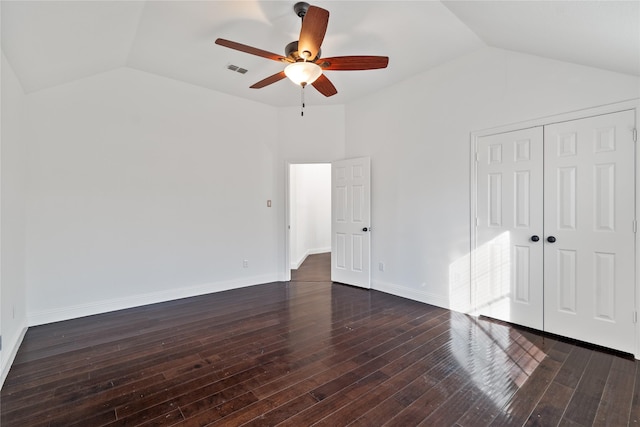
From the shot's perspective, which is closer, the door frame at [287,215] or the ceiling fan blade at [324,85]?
the ceiling fan blade at [324,85]

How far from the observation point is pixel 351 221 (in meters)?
4.88

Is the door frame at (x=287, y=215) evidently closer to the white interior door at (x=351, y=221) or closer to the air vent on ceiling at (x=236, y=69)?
the white interior door at (x=351, y=221)

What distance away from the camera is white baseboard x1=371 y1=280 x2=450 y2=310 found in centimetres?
380

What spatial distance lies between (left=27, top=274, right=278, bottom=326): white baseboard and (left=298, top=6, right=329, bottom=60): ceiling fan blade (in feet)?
11.5

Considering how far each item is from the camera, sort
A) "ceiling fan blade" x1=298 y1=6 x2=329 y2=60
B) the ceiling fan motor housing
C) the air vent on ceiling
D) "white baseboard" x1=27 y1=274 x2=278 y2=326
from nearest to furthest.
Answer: "ceiling fan blade" x1=298 y1=6 x2=329 y2=60, the ceiling fan motor housing, "white baseboard" x1=27 y1=274 x2=278 y2=326, the air vent on ceiling

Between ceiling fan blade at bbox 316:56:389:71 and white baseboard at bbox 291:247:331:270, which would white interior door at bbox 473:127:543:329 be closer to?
ceiling fan blade at bbox 316:56:389:71

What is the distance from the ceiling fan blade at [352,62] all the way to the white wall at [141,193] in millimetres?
2539

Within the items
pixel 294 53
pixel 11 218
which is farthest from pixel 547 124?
pixel 11 218

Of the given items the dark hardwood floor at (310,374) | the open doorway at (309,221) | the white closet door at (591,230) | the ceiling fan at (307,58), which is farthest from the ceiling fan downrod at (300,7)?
the open doorway at (309,221)

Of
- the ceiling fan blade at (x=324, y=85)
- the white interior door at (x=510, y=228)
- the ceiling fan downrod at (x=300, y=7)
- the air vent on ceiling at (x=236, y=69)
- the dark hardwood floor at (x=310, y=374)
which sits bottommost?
the dark hardwood floor at (x=310, y=374)

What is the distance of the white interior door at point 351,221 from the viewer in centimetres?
467

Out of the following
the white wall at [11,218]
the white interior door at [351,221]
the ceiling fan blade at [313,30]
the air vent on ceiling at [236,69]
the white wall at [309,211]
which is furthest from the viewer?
the white wall at [309,211]

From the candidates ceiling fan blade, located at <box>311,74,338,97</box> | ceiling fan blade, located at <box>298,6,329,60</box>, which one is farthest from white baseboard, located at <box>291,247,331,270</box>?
ceiling fan blade, located at <box>298,6,329,60</box>

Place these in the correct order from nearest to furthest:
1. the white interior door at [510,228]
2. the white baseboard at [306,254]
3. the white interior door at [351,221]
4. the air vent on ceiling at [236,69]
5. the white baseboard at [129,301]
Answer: the white interior door at [510,228], the white baseboard at [129,301], the air vent on ceiling at [236,69], the white interior door at [351,221], the white baseboard at [306,254]
